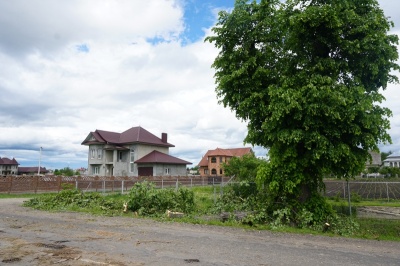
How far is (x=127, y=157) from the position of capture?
50875mm

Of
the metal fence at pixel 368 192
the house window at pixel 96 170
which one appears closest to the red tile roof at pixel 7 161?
the house window at pixel 96 170

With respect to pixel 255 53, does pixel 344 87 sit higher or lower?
lower

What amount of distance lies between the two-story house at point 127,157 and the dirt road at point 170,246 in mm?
36965

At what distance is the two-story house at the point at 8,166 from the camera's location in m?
105

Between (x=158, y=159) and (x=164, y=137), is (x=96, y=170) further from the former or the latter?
(x=164, y=137)

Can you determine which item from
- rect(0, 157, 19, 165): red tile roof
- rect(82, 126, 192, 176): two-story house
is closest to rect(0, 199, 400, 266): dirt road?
rect(82, 126, 192, 176): two-story house

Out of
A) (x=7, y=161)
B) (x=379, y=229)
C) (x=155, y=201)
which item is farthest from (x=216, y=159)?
(x=7, y=161)

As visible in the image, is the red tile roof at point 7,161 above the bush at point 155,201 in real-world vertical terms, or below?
above

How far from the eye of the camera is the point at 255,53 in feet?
46.6

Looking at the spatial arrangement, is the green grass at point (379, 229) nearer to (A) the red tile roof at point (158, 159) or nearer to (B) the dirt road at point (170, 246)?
(B) the dirt road at point (170, 246)

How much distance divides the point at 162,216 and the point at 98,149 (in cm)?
3806

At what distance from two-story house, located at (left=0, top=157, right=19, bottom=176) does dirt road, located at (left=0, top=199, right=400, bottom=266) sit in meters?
108

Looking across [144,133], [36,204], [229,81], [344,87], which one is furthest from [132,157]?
[344,87]

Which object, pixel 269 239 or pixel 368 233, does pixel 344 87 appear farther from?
pixel 269 239
